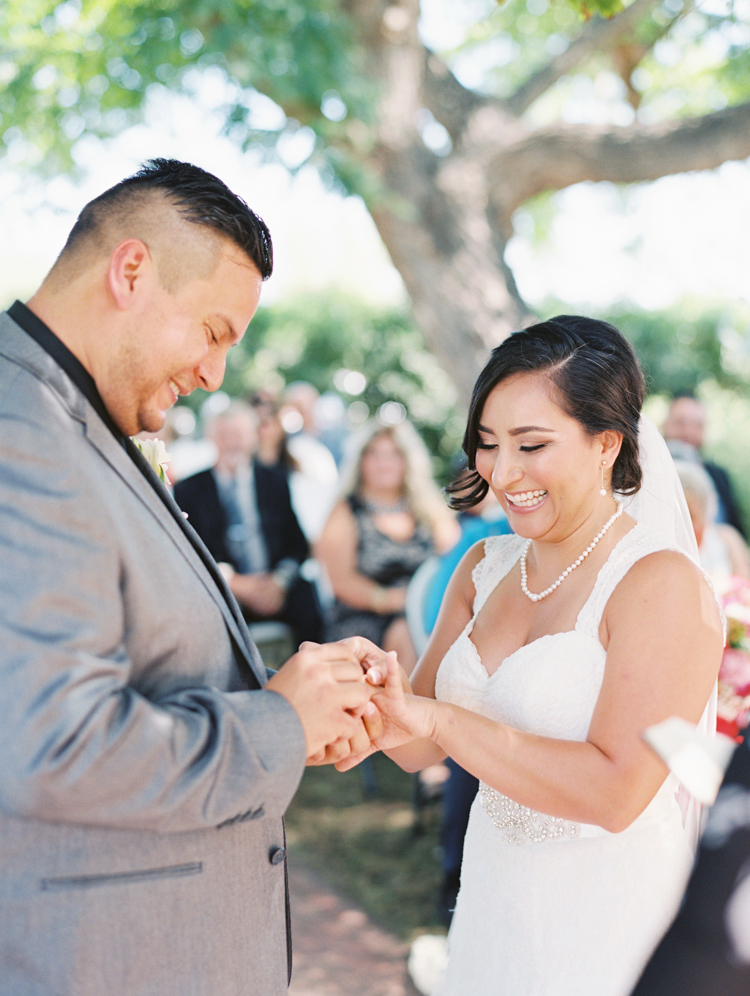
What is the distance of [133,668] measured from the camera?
1.46 meters

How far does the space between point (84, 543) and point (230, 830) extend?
2.13 ft

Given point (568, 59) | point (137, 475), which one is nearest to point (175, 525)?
point (137, 475)

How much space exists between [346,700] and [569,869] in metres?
0.85

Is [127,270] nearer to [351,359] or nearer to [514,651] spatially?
[514,651]

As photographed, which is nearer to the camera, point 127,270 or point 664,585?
point 127,270

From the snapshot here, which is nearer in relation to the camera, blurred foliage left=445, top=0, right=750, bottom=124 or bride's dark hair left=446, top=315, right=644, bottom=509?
bride's dark hair left=446, top=315, right=644, bottom=509

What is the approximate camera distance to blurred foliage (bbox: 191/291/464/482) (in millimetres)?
13094

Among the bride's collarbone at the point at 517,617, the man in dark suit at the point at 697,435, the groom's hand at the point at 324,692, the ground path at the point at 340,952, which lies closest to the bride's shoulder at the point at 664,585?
the bride's collarbone at the point at 517,617

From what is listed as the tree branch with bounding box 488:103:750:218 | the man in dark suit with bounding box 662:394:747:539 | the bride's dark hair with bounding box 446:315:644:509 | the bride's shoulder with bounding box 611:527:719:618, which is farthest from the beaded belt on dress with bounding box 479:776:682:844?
the man in dark suit with bounding box 662:394:747:539

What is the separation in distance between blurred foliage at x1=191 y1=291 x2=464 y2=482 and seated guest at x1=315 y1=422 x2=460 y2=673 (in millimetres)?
6895

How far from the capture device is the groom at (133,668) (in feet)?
4.14

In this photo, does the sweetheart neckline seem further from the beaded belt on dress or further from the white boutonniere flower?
the white boutonniere flower

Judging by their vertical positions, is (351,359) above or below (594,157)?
below

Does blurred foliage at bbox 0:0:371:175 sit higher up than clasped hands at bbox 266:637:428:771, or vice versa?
blurred foliage at bbox 0:0:371:175
